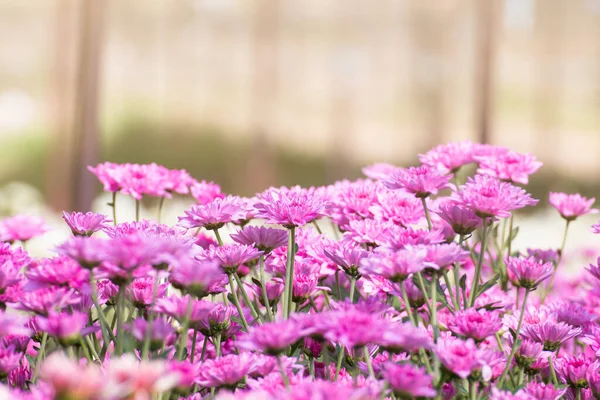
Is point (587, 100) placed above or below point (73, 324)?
above

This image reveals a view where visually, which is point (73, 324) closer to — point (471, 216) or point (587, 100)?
point (471, 216)

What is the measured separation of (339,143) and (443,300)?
6941 millimetres

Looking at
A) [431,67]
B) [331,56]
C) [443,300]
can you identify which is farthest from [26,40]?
[443,300]

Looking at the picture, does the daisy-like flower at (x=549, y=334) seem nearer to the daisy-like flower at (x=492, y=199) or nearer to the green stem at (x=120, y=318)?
the daisy-like flower at (x=492, y=199)

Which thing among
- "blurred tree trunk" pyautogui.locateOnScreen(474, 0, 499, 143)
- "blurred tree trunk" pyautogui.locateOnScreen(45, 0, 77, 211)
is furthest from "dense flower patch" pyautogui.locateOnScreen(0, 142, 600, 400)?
"blurred tree trunk" pyautogui.locateOnScreen(45, 0, 77, 211)

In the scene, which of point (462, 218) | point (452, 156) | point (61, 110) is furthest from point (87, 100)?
point (462, 218)

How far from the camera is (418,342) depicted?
69 cm

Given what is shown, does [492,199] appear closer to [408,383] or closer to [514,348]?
[514,348]

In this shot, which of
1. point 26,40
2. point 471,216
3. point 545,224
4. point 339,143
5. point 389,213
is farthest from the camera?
point 339,143

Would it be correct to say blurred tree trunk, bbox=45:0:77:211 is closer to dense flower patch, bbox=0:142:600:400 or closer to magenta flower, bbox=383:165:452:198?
dense flower patch, bbox=0:142:600:400

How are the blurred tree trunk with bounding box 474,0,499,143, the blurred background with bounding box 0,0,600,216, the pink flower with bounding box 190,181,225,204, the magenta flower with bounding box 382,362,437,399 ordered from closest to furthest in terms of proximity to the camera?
the magenta flower with bounding box 382,362,437,399, the pink flower with bounding box 190,181,225,204, the blurred tree trunk with bounding box 474,0,499,143, the blurred background with bounding box 0,0,600,216

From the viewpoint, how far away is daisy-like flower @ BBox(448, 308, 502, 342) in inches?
33.9

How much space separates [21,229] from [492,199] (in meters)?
0.80

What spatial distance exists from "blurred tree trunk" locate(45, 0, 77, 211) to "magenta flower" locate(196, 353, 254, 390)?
5737 mm
